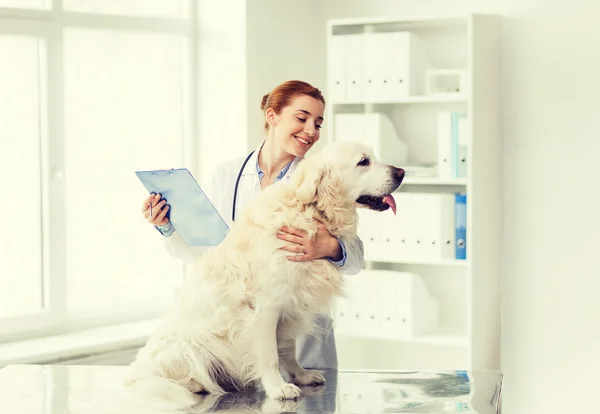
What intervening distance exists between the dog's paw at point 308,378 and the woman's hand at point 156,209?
1.72 ft

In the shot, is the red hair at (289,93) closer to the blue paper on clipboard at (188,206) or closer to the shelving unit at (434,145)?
the blue paper on clipboard at (188,206)

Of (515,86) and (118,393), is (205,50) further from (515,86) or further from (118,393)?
(118,393)

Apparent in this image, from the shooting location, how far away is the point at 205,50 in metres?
4.46

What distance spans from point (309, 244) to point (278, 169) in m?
0.72

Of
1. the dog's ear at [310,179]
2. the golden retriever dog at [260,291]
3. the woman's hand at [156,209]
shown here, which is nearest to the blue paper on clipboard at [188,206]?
the woman's hand at [156,209]

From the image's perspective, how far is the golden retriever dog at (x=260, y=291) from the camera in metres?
1.88

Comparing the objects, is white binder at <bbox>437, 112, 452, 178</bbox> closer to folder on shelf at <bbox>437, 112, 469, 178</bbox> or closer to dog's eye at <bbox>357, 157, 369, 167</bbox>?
folder on shelf at <bbox>437, 112, 469, 178</bbox>

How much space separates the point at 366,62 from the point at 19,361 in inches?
82.2

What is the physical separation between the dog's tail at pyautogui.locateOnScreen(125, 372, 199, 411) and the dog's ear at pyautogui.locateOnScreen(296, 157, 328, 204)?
1.66 ft

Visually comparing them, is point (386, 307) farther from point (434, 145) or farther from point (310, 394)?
point (310, 394)

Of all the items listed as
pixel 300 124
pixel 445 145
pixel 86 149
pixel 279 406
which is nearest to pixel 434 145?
pixel 445 145

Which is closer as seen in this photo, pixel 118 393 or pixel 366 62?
pixel 118 393

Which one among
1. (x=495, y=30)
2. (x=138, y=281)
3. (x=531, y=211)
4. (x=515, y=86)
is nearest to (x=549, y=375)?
(x=531, y=211)

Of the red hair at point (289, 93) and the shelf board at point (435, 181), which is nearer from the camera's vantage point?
the red hair at point (289, 93)
